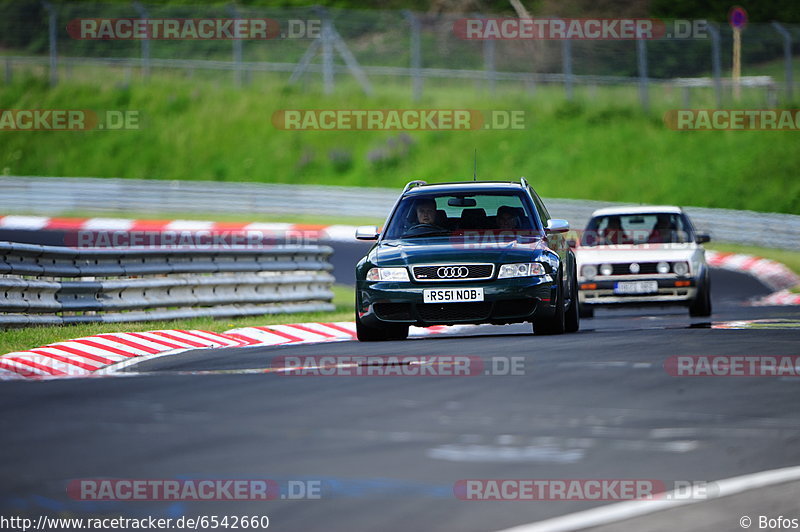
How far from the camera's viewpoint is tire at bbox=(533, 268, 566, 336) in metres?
13.9

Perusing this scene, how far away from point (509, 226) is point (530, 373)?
4030 millimetres

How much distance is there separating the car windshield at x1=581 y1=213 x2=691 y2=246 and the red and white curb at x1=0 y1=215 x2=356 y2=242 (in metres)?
15.5

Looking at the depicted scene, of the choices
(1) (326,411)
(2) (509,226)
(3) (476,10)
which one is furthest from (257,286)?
(3) (476,10)

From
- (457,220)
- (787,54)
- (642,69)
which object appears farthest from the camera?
(642,69)

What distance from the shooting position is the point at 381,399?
9164 millimetres

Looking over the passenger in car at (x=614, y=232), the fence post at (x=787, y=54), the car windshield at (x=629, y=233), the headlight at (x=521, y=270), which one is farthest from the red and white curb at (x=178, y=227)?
the headlight at (x=521, y=270)

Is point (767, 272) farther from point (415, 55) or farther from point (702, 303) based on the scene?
point (415, 55)

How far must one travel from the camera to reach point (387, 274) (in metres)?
13.6

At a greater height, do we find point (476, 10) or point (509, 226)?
point (476, 10)

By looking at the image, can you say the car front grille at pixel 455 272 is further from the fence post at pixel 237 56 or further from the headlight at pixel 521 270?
the fence post at pixel 237 56

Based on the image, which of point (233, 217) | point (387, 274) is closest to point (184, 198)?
point (233, 217)

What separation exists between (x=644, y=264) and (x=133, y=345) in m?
7.50

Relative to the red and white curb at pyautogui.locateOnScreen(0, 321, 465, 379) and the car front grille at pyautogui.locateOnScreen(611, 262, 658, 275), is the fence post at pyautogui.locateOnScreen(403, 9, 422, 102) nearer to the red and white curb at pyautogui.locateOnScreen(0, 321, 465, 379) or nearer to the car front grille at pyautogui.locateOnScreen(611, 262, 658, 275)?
the car front grille at pyautogui.locateOnScreen(611, 262, 658, 275)

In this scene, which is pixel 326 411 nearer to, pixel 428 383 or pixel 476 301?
pixel 428 383
